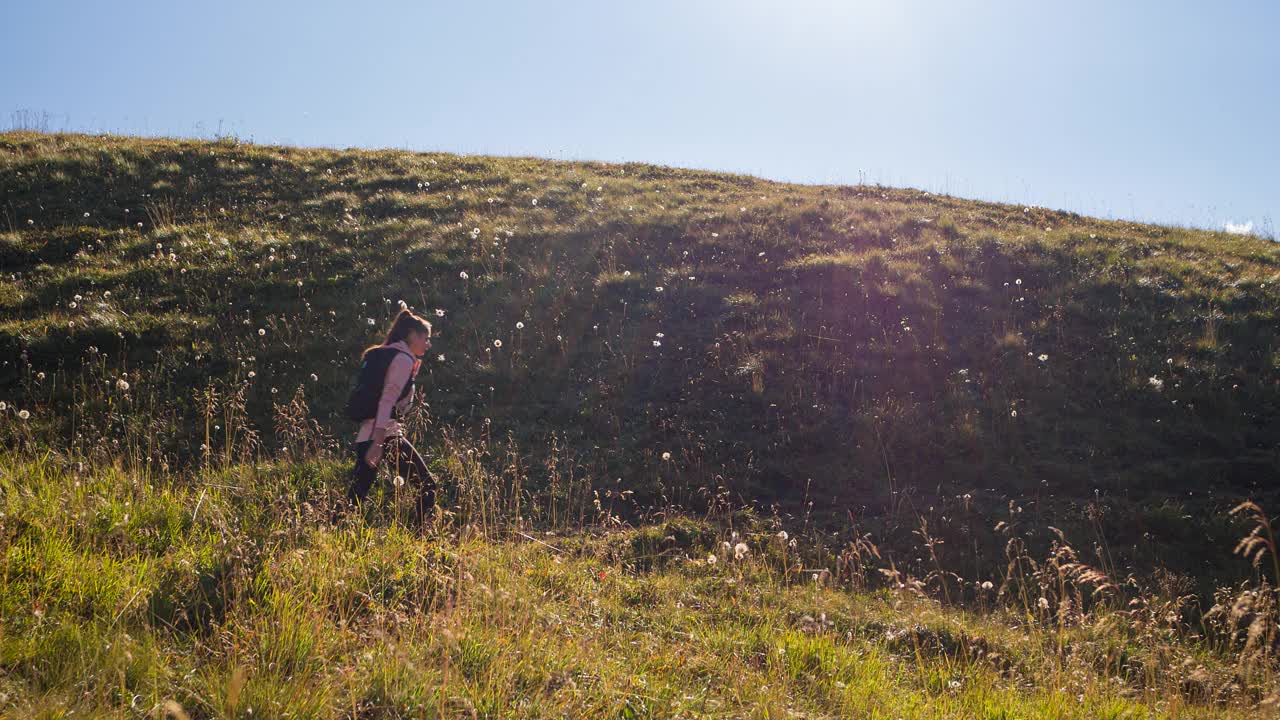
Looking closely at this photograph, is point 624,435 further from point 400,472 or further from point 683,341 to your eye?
point 400,472

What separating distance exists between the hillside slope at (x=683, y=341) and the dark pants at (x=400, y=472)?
882mm

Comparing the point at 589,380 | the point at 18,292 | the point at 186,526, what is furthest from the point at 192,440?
the point at 18,292

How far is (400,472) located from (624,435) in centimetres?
353

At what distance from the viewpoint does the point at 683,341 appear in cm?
1124

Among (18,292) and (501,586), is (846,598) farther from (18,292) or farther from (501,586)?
(18,292)

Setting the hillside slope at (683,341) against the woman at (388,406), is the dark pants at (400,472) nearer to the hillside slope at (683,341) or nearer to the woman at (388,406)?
the woman at (388,406)

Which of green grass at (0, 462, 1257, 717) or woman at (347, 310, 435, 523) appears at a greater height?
woman at (347, 310, 435, 523)

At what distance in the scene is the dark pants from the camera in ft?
19.0

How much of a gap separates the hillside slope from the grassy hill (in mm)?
→ 69

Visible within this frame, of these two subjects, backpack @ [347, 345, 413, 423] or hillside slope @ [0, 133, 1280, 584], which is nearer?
backpack @ [347, 345, 413, 423]

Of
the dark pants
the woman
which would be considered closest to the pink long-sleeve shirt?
the woman

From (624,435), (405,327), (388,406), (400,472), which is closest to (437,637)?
(388,406)

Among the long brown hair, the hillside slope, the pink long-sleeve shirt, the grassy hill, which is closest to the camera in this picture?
the grassy hill

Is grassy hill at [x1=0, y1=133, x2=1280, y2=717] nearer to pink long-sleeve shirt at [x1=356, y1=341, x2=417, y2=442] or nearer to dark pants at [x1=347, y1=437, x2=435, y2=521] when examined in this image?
dark pants at [x1=347, y1=437, x2=435, y2=521]
